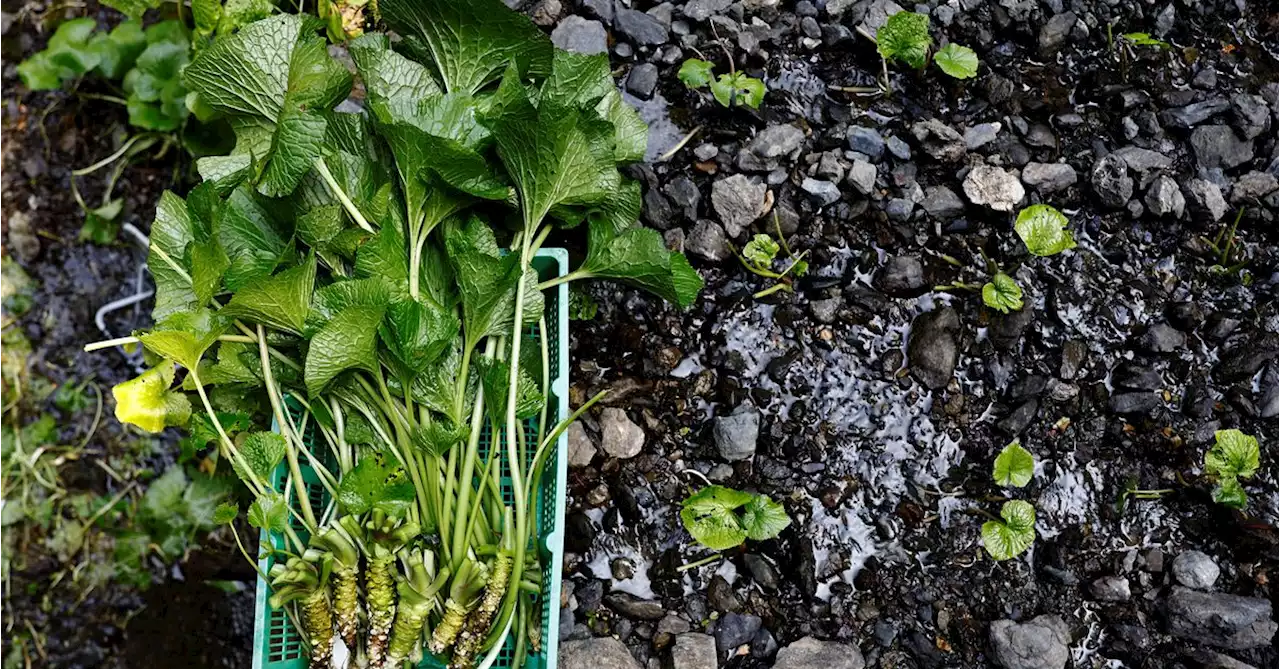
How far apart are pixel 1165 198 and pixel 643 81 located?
911 millimetres

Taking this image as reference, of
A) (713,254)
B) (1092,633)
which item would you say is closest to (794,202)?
(713,254)

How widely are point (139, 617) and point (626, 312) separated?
1.13 metres

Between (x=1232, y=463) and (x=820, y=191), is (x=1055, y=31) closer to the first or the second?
(x=820, y=191)

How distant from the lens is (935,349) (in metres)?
1.56

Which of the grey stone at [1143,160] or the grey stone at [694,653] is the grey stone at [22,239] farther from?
the grey stone at [1143,160]

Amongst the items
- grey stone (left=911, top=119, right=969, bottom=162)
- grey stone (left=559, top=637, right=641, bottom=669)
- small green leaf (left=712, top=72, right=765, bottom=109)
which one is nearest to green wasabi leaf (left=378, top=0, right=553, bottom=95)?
small green leaf (left=712, top=72, right=765, bottom=109)

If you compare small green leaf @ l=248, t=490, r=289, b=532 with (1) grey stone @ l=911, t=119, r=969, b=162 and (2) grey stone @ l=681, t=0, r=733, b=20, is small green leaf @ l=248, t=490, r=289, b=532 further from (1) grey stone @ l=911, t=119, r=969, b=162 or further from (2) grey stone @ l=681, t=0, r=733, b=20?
(1) grey stone @ l=911, t=119, r=969, b=162

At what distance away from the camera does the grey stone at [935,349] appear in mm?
1559

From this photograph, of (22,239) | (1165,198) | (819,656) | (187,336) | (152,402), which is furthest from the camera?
(22,239)

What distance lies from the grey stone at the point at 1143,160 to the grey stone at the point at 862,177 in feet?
1.42

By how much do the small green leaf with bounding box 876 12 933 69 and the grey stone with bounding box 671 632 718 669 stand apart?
40.6 inches

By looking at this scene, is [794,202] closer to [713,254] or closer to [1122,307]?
[713,254]

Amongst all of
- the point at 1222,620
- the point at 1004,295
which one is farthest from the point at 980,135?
the point at 1222,620

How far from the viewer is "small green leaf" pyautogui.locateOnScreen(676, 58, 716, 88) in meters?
1.63
